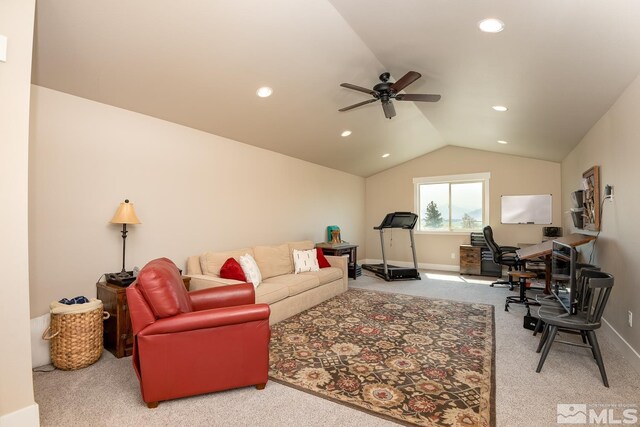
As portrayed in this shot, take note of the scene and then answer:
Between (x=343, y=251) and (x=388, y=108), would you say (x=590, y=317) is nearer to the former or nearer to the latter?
(x=388, y=108)

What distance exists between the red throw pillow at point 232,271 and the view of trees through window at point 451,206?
554cm

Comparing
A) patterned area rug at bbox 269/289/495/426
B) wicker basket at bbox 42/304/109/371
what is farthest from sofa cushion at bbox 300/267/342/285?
wicker basket at bbox 42/304/109/371

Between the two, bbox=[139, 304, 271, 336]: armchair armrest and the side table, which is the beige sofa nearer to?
the side table

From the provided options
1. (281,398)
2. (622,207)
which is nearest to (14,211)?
(281,398)

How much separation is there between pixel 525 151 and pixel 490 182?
110 centimetres

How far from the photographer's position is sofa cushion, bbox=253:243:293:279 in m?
4.66

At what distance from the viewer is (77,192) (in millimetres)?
3070

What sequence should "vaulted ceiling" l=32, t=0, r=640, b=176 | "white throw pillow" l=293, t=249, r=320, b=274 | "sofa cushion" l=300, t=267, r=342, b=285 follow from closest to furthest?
"vaulted ceiling" l=32, t=0, r=640, b=176 → "sofa cushion" l=300, t=267, r=342, b=285 → "white throw pillow" l=293, t=249, r=320, b=274

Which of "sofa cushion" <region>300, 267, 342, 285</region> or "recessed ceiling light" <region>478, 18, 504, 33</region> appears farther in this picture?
"sofa cushion" <region>300, 267, 342, 285</region>

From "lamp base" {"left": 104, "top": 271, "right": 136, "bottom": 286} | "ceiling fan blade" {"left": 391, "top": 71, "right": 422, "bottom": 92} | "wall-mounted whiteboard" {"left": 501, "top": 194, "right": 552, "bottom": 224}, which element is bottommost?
"lamp base" {"left": 104, "top": 271, "right": 136, "bottom": 286}

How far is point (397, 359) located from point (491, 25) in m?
2.82

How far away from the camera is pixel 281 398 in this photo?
232 centimetres

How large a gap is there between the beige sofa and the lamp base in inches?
26.6

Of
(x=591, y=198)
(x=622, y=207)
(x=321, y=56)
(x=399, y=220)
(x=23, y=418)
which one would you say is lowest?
(x=23, y=418)
